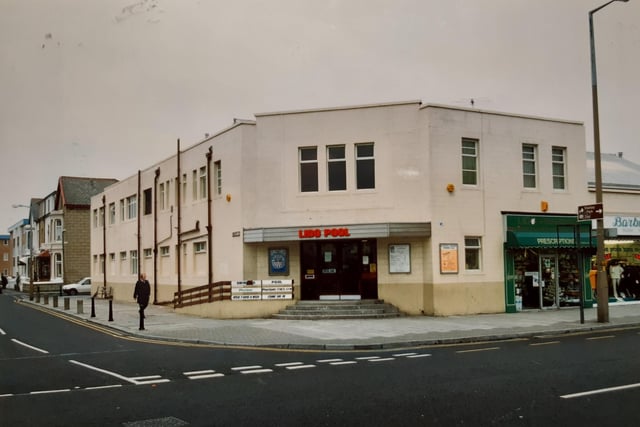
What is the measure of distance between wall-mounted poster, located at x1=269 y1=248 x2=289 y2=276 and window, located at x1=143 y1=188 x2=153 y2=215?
13.2 meters

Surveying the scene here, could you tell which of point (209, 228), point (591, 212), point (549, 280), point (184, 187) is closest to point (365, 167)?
point (209, 228)

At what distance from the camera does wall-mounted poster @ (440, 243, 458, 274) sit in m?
21.9

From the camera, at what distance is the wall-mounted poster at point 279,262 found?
23234 mm

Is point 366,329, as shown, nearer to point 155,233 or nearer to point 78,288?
point 155,233

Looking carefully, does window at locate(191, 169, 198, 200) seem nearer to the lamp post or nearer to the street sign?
the street sign

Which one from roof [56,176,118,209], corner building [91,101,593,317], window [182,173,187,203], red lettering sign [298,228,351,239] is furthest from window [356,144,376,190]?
roof [56,176,118,209]

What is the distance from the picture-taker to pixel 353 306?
21.8 meters

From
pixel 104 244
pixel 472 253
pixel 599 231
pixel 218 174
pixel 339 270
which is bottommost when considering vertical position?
pixel 339 270

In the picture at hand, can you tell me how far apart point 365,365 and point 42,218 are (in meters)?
65.4

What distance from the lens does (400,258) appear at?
22.3m

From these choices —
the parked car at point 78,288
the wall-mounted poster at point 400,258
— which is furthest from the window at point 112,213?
the wall-mounted poster at point 400,258

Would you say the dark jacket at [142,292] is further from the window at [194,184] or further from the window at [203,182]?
the window at [194,184]

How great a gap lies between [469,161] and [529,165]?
9.63 feet

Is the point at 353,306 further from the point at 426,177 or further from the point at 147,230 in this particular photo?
the point at 147,230
